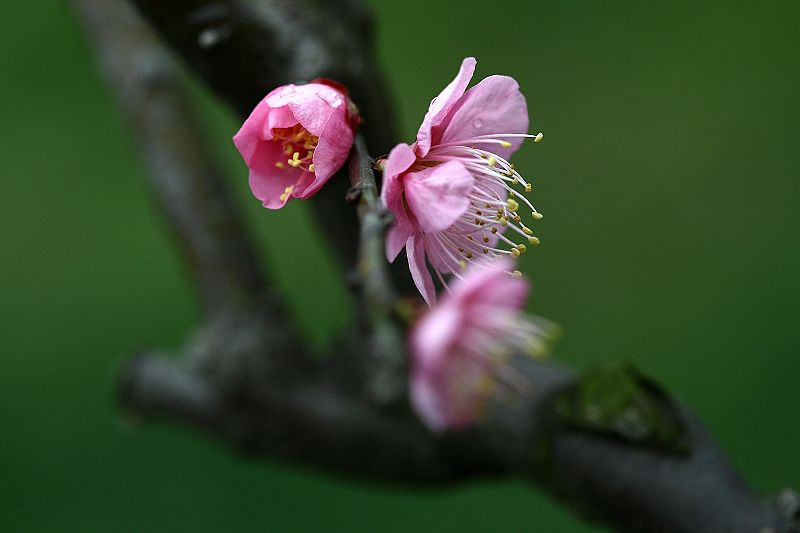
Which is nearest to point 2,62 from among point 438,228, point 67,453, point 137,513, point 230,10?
point 67,453

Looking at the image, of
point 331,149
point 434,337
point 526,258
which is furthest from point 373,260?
point 526,258

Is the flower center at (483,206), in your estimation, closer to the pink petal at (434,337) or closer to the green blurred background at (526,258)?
the pink petal at (434,337)

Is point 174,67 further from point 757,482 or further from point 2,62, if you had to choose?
point 2,62

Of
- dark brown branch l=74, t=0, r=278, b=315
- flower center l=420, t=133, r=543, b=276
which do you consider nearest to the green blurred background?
dark brown branch l=74, t=0, r=278, b=315

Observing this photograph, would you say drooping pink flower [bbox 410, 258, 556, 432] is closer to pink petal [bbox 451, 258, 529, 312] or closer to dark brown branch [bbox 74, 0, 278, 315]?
pink petal [bbox 451, 258, 529, 312]

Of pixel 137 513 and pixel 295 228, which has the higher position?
pixel 295 228

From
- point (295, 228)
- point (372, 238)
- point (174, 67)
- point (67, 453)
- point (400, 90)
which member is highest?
point (400, 90)

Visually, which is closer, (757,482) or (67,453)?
(757,482)
